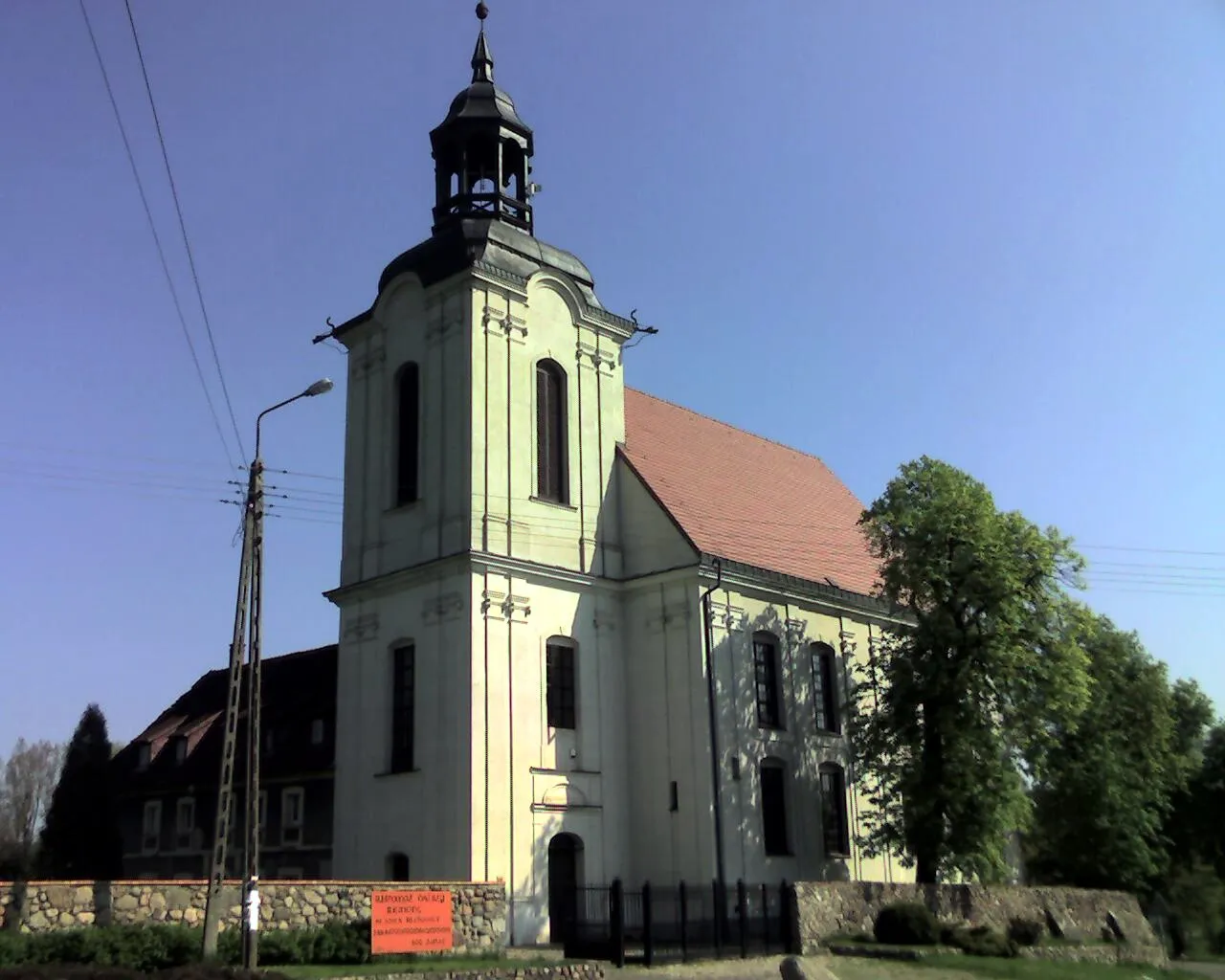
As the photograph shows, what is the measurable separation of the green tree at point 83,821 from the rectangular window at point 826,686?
20926 millimetres

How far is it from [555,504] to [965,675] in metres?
9.95

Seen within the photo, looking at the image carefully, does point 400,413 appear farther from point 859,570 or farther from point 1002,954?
point 1002,954

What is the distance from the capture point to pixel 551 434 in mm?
29906

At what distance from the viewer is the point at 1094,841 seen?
119 ft

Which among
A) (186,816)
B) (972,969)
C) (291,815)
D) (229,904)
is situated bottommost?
(972,969)

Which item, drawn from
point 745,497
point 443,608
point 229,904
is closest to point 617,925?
point 229,904

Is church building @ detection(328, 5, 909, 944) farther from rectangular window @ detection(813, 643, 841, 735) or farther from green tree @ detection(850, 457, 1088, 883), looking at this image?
green tree @ detection(850, 457, 1088, 883)

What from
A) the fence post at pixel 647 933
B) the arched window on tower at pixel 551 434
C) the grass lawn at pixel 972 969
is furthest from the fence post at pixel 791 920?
the arched window on tower at pixel 551 434

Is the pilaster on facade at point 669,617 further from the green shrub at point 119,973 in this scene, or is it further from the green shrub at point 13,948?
the green shrub at point 13,948

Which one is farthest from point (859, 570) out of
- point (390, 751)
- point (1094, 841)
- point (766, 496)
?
point (390, 751)

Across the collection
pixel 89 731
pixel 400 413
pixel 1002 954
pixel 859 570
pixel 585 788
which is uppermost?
pixel 400 413

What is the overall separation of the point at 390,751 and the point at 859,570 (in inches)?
609

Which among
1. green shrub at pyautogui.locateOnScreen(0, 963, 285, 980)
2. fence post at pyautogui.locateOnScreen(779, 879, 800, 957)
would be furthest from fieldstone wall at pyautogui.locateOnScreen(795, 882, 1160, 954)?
green shrub at pyautogui.locateOnScreen(0, 963, 285, 980)

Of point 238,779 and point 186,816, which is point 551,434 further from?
point 186,816
